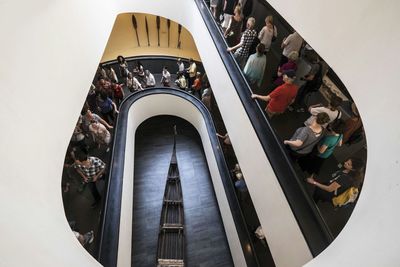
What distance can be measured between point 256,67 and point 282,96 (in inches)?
35.6

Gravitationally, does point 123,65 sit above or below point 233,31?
above

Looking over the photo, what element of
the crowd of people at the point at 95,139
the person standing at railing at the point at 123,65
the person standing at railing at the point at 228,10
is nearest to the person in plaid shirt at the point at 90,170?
the crowd of people at the point at 95,139

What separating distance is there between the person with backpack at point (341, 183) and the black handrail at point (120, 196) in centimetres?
240

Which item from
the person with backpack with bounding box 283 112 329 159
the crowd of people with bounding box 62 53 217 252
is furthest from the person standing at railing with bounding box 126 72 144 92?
the person with backpack with bounding box 283 112 329 159

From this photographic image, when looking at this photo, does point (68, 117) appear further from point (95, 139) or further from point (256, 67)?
point (256, 67)

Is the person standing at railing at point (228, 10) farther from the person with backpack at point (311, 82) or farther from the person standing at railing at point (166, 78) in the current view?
the person standing at railing at point (166, 78)

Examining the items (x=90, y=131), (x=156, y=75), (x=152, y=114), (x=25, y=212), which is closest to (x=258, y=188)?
(x=25, y=212)

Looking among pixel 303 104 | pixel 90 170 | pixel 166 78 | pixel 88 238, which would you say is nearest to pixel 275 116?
pixel 303 104

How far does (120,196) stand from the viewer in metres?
4.81

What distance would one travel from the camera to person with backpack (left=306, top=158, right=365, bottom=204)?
2793 millimetres

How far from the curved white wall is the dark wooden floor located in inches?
144

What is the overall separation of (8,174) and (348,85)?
2777 millimetres

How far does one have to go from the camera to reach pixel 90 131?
5.14m

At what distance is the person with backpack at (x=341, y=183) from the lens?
2793 mm
